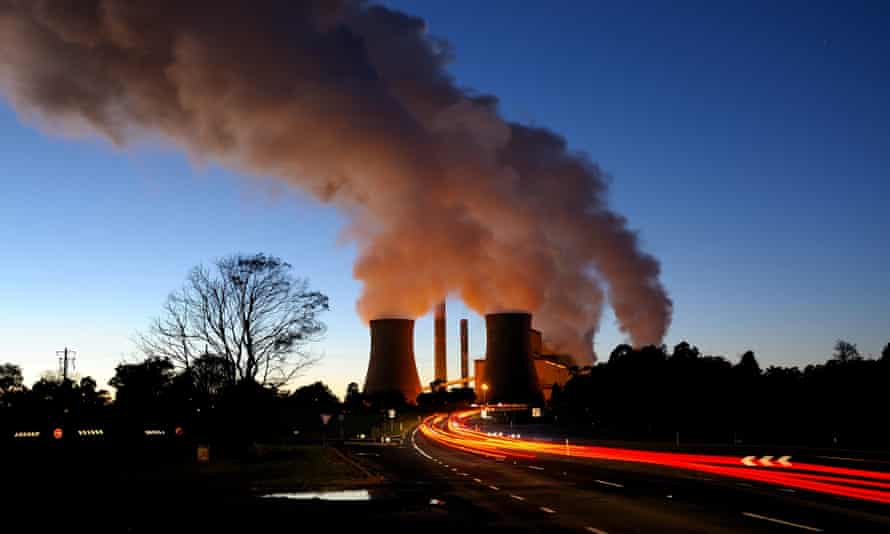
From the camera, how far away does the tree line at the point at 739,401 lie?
51.0 metres

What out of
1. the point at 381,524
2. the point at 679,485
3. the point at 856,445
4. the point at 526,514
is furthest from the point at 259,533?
the point at 856,445

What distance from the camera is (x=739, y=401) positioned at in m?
61.8

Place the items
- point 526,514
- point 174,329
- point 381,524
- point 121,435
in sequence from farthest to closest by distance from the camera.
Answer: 1. point 121,435
2. point 174,329
3. point 526,514
4. point 381,524

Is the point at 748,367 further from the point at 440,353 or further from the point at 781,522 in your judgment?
the point at 440,353

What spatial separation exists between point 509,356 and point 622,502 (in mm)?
79422

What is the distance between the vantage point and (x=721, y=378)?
69062 millimetres

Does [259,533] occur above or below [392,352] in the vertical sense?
below

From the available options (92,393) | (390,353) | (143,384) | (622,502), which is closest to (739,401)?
(390,353)

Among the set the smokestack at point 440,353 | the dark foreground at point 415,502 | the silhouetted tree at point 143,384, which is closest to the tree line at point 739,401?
the dark foreground at point 415,502

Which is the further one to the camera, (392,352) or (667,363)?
(392,352)

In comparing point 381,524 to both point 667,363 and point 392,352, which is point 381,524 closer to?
point 667,363

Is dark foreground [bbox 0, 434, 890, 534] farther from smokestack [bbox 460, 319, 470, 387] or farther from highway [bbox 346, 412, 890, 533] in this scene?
smokestack [bbox 460, 319, 470, 387]

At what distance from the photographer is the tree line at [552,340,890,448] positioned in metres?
51.0

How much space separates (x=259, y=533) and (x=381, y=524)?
2134 millimetres
